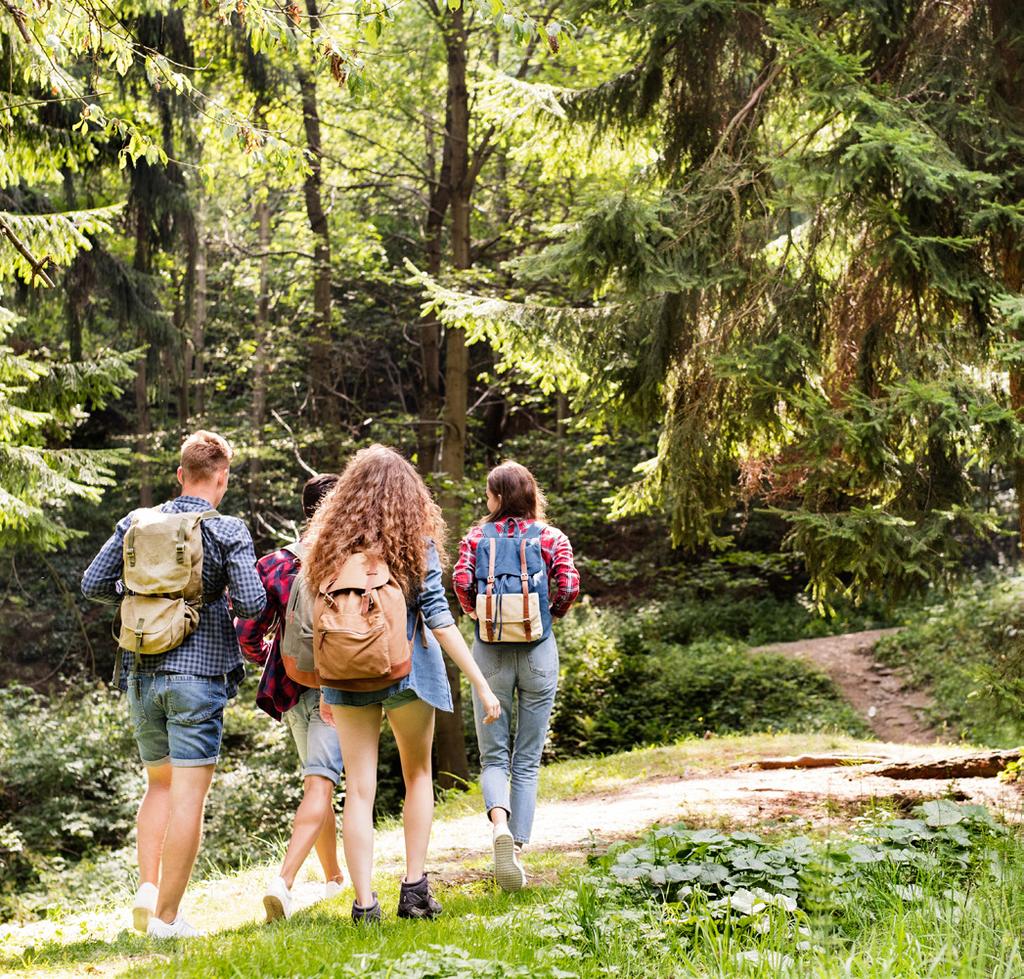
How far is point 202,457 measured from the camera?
4.52 metres

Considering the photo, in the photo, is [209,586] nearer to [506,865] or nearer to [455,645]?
[455,645]

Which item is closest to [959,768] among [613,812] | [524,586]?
[613,812]

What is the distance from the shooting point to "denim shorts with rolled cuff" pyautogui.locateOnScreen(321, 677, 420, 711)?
13.8 feet

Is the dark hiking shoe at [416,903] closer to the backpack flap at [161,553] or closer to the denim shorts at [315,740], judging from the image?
the denim shorts at [315,740]

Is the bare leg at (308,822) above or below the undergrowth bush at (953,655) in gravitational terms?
above

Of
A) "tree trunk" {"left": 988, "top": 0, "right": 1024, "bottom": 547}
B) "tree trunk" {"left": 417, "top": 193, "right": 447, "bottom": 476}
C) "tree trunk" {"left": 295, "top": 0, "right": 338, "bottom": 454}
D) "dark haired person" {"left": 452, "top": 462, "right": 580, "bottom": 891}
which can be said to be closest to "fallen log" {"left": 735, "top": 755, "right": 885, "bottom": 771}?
"tree trunk" {"left": 988, "top": 0, "right": 1024, "bottom": 547}

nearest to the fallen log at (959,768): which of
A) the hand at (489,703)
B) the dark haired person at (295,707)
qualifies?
the hand at (489,703)

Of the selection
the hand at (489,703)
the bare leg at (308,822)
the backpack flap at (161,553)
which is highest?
the backpack flap at (161,553)

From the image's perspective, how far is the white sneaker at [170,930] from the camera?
4.35 m

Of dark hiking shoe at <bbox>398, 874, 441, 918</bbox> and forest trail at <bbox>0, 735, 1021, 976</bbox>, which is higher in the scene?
dark hiking shoe at <bbox>398, 874, 441, 918</bbox>

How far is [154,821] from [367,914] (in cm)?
107

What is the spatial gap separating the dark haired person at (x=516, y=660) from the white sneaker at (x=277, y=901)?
37.4 inches

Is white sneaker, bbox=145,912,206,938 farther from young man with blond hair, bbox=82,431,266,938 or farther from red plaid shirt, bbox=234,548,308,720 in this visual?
red plaid shirt, bbox=234,548,308,720

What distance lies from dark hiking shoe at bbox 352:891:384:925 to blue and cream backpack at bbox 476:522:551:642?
1.28m
